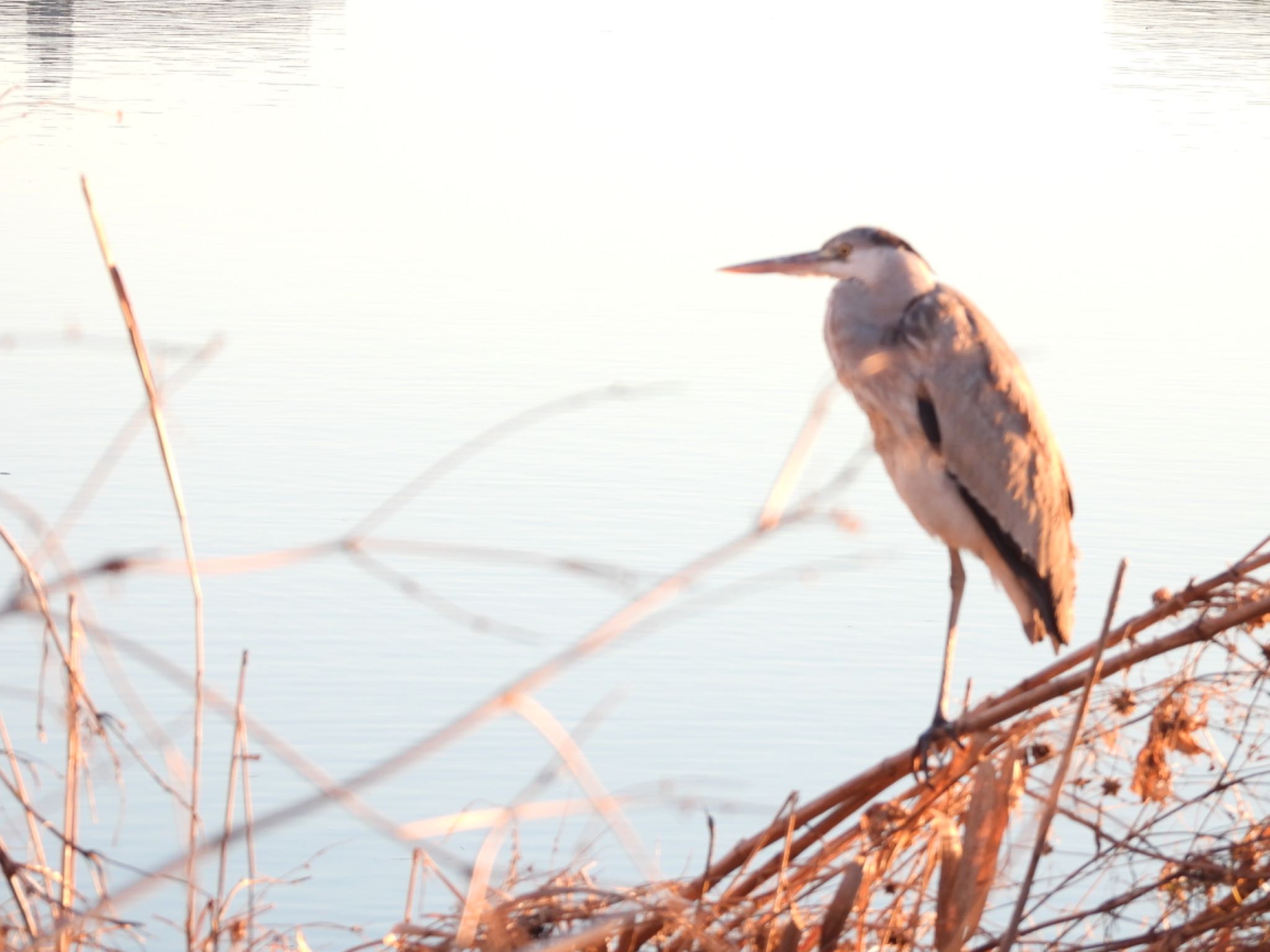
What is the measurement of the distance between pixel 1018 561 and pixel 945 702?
515 mm

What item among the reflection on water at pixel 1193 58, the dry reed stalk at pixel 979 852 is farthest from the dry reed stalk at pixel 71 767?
the reflection on water at pixel 1193 58

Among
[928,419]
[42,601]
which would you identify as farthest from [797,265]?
[42,601]

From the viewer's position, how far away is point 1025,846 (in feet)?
11.1

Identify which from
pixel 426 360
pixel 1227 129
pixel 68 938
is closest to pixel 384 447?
pixel 426 360

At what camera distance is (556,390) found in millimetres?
10008

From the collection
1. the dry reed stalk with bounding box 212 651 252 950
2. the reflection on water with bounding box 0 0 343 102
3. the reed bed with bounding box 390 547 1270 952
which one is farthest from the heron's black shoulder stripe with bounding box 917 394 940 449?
the reflection on water with bounding box 0 0 343 102

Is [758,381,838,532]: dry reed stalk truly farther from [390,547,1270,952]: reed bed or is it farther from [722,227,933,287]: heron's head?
[722,227,933,287]: heron's head

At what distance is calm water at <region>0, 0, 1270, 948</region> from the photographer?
6.70 meters

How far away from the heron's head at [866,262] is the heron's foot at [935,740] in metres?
0.94

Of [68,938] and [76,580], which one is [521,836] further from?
[76,580]

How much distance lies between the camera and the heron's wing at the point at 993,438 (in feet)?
14.4

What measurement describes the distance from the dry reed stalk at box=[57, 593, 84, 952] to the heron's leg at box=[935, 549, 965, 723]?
6.79 feet

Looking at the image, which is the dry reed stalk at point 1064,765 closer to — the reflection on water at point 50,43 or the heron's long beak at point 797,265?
the heron's long beak at point 797,265

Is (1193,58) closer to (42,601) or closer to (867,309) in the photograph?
(867,309)
